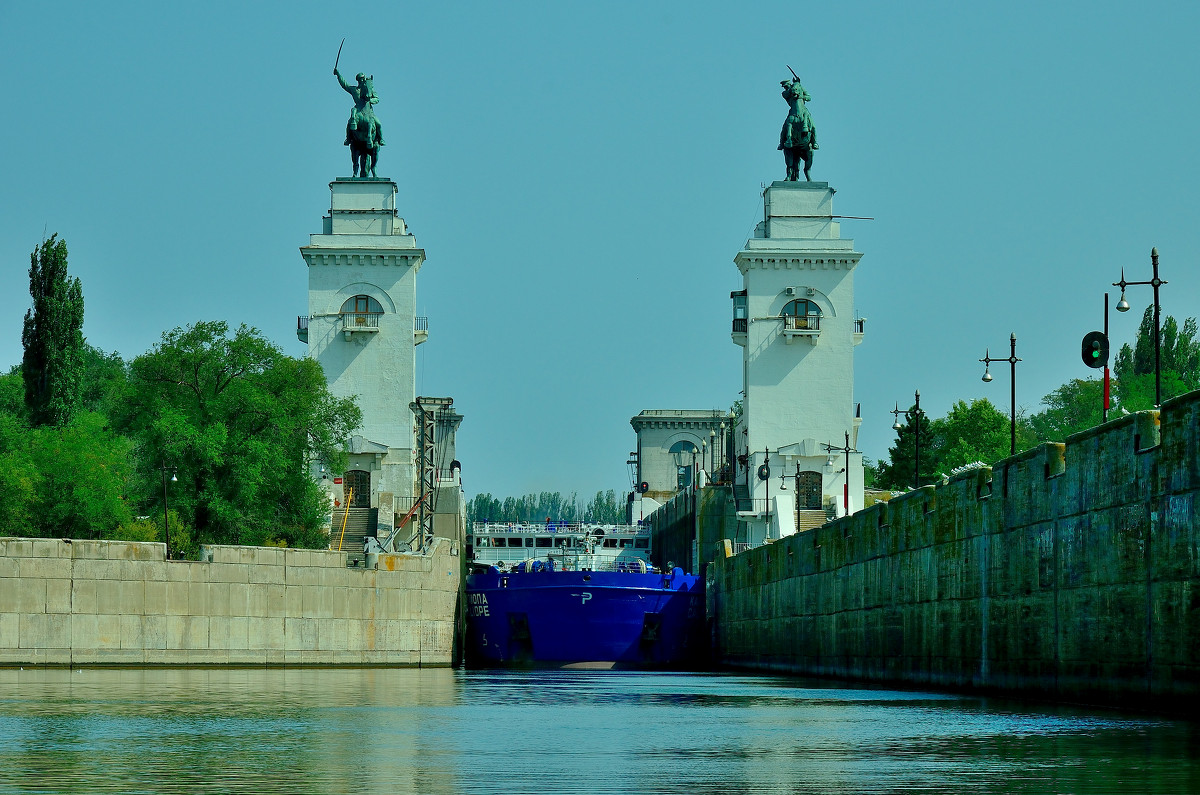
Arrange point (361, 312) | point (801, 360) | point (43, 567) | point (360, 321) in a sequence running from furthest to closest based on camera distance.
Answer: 1. point (801, 360)
2. point (361, 312)
3. point (360, 321)
4. point (43, 567)

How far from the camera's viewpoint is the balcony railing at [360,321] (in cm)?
8012

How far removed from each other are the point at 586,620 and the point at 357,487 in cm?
2388

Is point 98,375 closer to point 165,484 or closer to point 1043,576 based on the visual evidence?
point 165,484

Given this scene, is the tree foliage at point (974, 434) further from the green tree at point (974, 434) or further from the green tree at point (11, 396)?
the green tree at point (11, 396)

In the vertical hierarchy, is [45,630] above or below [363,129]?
below

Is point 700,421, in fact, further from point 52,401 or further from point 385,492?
point 52,401

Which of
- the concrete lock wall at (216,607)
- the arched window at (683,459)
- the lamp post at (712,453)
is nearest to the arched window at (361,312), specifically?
the concrete lock wall at (216,607)

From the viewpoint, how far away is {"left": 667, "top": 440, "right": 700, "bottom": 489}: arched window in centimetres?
12638

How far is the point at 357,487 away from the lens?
79.0m

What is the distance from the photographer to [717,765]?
15.0 metres

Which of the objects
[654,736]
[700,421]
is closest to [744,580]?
[654,736]

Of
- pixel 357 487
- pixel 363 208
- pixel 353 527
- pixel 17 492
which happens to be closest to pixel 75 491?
pixel 17 492

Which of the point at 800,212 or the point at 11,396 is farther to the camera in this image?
the point at 11,396

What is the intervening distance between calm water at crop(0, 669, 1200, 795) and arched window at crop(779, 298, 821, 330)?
54097mm
